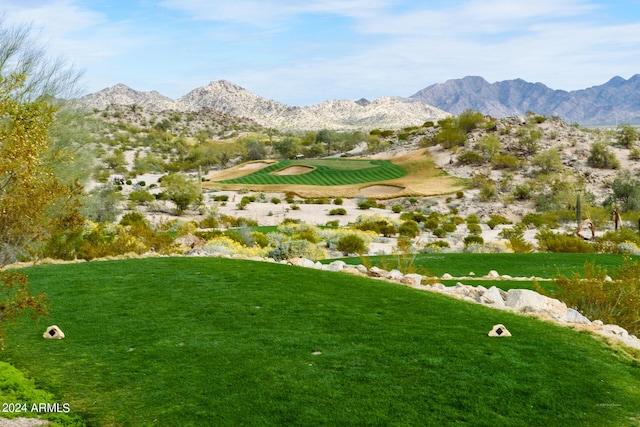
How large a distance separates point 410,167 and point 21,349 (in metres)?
53.6

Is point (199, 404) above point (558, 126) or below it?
below

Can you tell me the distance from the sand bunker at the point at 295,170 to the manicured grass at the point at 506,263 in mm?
41297

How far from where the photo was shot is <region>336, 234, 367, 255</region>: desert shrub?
23.0 m

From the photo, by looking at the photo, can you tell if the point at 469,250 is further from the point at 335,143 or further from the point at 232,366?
the point at 335,143

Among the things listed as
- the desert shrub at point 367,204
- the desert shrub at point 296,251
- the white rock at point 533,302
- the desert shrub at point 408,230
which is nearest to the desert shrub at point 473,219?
the desert shrub at point 408,230

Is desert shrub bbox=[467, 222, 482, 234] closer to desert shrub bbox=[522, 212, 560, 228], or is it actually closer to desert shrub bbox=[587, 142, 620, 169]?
desert shrub bbox=[522, 212, 560, 228]

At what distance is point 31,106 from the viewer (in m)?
7.08

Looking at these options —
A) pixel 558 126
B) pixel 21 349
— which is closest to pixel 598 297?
pixel 21 349

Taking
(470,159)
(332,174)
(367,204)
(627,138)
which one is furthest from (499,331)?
(627,138)

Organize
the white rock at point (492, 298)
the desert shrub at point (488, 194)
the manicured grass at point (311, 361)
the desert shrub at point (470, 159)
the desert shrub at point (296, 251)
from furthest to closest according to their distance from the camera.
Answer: the desert shrub at point (470, 159) < the desert shrub at point (488, 194) < the desert shrub at point (296, 251) < the white rock at point (492, 298) < the manicured grass at point (311, 361)

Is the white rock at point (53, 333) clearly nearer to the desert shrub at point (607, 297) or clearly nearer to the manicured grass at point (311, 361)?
the manicured grass at point (311, 361)

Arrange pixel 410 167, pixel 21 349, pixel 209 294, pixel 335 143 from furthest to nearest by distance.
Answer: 1. pixel 335 143
2. pixel 410 167
3. pixel 209 294
4. pixel 21 349

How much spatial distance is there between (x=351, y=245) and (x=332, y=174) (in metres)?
36.8

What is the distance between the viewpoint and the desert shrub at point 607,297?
1085 cm
